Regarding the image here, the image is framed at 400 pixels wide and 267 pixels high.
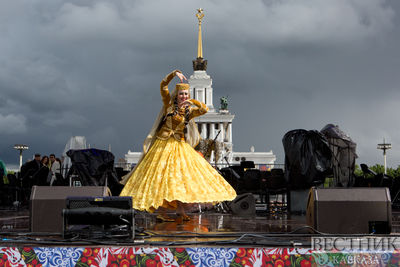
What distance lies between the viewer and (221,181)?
775 centimetres

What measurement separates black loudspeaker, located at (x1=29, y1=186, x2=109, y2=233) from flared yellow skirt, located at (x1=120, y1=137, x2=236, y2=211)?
1905 mm

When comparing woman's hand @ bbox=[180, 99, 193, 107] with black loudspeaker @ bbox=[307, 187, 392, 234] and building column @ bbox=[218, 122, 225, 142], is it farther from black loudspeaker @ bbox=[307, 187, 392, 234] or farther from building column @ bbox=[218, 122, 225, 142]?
building column @ bbox=[218, 122, 225, 142]

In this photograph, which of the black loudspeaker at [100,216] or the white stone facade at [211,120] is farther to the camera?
the white stone facade at [211,120]

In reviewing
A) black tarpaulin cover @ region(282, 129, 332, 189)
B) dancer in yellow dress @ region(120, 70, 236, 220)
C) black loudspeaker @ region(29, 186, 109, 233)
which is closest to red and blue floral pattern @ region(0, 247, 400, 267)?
black loudspeaker @ region(29, 186, 109, 233)

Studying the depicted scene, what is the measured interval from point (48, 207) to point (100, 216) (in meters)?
1.03

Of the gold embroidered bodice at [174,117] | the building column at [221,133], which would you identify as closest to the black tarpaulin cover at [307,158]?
the gold embroidered bodice at [174,117]

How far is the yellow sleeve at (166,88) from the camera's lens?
739 centimetres

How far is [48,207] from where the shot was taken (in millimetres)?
5250

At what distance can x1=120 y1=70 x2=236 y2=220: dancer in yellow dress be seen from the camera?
7.07m

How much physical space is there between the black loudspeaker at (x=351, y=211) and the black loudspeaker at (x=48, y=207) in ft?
7.50

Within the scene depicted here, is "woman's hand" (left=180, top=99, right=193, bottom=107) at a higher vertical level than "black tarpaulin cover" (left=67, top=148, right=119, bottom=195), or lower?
higher

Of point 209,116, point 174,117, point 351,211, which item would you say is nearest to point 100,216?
point 351,211

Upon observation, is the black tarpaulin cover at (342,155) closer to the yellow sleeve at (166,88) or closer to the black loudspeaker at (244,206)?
the black loudspeaker at (244,206)

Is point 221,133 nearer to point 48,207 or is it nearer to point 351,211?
point 48,207
